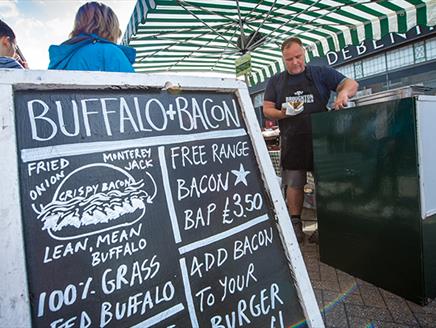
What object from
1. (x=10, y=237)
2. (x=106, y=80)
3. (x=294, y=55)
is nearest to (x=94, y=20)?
(x=106, y=80)

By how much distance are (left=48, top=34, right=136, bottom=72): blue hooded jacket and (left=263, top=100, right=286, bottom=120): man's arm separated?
5.26 feet

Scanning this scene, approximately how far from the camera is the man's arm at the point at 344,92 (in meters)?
2.33

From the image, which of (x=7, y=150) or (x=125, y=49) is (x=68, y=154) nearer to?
(x=7, y=150)

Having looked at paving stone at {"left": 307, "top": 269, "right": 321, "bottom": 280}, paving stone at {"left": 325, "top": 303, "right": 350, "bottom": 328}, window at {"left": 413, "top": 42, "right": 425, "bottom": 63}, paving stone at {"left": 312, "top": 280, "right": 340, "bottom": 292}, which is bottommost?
paving stone at {"left": 325, "top": 303, "right": 350, "bottom": 328}

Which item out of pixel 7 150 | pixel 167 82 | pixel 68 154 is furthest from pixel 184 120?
pixel 7 150

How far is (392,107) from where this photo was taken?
1.81m

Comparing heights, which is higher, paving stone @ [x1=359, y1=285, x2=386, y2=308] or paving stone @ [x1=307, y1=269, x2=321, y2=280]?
paving stone @ [x1=307, y1=269, x2=321, y2=280]

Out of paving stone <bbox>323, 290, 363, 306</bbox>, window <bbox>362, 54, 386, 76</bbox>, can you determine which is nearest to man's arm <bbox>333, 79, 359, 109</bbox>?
paving stone <bbox>323, 290, 363, 306</bbox>

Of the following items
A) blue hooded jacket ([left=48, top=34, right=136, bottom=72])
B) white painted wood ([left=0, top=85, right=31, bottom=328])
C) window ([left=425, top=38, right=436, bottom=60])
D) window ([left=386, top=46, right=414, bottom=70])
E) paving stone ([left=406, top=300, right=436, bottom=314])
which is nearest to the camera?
white painted wood ([left=0, top=85, right=31, bottom=328])

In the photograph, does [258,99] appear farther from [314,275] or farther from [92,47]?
[92,47]

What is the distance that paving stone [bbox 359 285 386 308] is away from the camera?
1.83 metres

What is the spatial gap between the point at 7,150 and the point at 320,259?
241 cm

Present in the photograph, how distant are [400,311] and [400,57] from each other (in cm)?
761

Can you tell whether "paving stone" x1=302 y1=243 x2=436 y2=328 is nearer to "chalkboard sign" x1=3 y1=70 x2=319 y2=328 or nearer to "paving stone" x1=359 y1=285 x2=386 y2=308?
"paving stone" x1=359 y1=285 x2=386 y2=308
